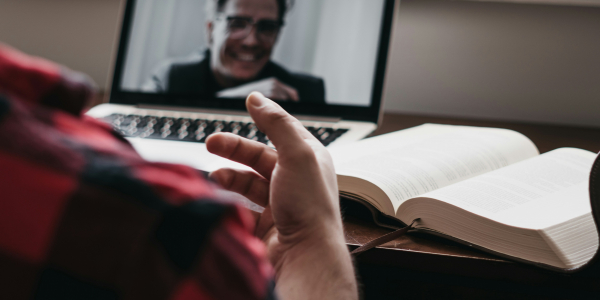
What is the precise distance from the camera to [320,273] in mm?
353

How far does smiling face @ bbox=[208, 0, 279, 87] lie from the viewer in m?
0.89

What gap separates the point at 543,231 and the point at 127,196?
36 cm

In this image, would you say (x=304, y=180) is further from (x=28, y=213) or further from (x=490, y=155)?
(x=490, y=155)

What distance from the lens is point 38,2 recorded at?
49.0 inches

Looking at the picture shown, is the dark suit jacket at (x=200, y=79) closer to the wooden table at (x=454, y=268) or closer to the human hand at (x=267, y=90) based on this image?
the human hand at (x=267, y=90)

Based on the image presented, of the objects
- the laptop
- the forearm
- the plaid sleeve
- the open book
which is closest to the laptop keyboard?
the laptop

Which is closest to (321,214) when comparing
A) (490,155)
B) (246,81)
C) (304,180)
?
(304,180)

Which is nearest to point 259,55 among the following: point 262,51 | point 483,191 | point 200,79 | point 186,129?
point 262,51

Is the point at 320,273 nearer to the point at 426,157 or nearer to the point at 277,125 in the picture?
the point at 277,125

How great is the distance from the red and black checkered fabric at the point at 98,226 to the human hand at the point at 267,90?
0.74 meters

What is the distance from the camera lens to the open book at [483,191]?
0.40 m

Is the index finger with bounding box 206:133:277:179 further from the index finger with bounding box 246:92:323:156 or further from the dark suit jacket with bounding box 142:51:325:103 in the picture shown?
the dark suit jacket with bounding box 142:51:325:103

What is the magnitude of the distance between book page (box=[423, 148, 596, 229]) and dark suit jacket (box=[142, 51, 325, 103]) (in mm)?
422

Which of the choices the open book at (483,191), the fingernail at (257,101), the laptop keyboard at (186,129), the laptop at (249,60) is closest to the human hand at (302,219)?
the fingernail at (257,101)
